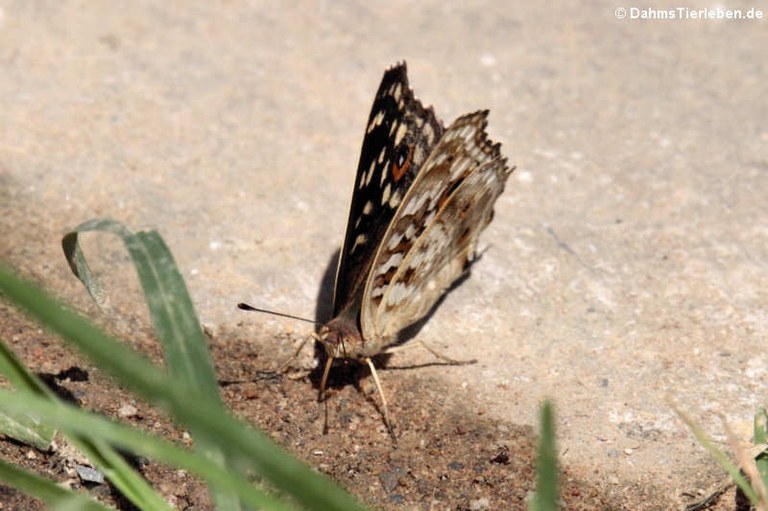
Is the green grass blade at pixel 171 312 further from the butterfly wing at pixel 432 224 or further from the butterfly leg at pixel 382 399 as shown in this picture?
the butterfly leg at pixel 382 399

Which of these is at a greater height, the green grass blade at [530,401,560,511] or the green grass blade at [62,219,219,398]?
the green grass blade at [62,219,219,398]

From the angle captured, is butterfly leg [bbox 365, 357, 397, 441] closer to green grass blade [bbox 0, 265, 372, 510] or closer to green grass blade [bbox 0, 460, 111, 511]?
green grass blade [bbox 0, 460, 111, 511]

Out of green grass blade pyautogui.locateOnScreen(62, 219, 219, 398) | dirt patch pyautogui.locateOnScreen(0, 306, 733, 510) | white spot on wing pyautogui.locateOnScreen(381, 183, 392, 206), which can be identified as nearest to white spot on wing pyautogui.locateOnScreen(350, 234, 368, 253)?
white spot on wing pyautogui.locateOnScreen(381, 183, 392, 206)

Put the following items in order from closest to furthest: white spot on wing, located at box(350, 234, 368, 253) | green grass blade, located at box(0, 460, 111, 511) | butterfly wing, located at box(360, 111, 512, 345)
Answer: green grass blade, located at box(0, 460, 111, 511) < butterfly wing, located at box(360, 111, 512, 345) < white spot on wing, located at box(350, 234, 368, 253)

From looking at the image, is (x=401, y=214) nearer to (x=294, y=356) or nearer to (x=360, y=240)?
(x=360, y=240)

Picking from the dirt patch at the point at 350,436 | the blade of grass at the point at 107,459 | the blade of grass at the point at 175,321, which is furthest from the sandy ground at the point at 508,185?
the blade of grass at the point at 175,321

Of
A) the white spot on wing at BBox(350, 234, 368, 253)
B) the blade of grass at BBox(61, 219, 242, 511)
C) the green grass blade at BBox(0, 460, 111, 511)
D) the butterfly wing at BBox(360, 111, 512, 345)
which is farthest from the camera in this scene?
the white spot on wing at BBox(350, 234, 368, 253)

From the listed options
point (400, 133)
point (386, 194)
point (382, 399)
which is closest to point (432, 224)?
point (386, 194)
